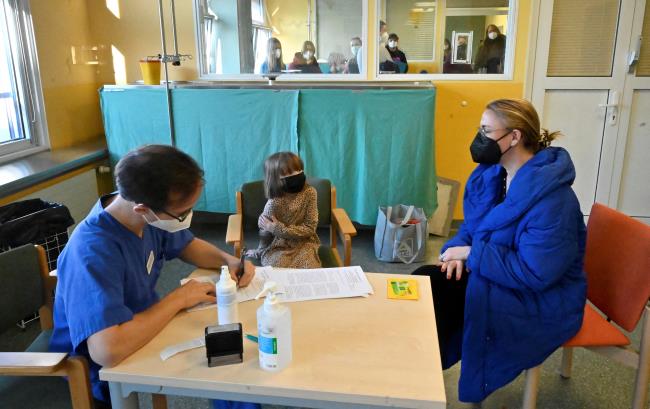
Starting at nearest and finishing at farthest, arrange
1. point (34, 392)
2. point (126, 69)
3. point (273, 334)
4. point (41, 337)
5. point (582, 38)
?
point (273, 334), point (34, 392), point (41, 337), point (582, 38), point (126, 69)

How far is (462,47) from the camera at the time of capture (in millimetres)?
3738

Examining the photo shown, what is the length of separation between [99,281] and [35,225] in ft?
5.74

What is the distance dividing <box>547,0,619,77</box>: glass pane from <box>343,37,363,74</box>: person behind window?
1.37m

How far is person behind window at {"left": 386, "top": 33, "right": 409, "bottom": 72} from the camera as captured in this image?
3.79 metres

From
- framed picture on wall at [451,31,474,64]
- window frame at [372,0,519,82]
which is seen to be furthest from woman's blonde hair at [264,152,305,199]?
framed picture on wall at [451,31,474,64]

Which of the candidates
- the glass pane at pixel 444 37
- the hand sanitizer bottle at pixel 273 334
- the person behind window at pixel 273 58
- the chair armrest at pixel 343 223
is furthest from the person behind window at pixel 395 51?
the hand sanitizer bottle at pixel 273 334

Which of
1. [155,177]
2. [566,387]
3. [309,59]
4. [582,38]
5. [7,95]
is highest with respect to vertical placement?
[582,38]

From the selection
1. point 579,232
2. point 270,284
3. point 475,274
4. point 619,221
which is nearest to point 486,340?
point 475,274

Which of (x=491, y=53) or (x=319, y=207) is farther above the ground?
(x=491, y=53)

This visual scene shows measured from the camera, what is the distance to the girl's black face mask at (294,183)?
226 centimetres

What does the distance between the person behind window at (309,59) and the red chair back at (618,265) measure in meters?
2.52

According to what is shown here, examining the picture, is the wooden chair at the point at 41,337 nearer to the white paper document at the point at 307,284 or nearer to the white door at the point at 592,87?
the white paper document at the point at 307,284

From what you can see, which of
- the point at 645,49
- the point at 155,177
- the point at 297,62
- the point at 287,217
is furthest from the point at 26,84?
the point at 645,49

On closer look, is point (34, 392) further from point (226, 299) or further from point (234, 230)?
point (234, 230)
